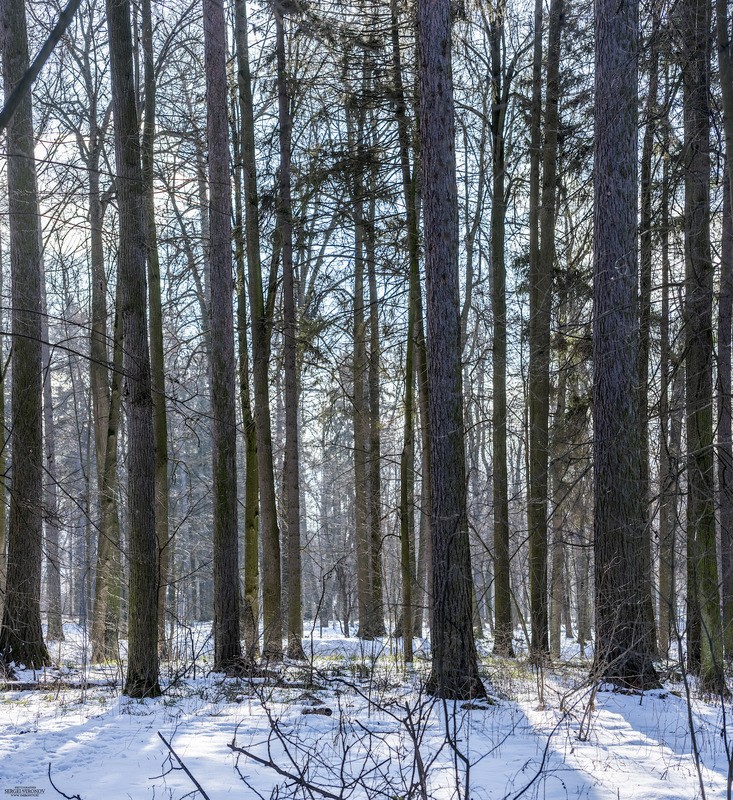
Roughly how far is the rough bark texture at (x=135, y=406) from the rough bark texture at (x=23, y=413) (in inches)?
57.2

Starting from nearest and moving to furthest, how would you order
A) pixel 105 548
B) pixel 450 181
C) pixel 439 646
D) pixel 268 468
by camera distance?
pixel 439 646
pixel 450 181
pixel 268 468
pixel 105 548

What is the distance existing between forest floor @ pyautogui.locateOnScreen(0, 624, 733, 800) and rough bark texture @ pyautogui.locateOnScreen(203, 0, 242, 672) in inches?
29.4

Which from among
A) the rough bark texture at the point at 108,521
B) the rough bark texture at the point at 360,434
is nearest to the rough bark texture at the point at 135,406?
the rough bark texture at the point at 108,521

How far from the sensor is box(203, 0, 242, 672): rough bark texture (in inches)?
330

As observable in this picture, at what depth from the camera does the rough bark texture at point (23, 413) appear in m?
8.02

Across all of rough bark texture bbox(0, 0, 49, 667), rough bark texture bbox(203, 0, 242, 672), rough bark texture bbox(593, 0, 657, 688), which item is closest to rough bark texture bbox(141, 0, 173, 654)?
rough bark texture bbox(203, 0, 242, 672)

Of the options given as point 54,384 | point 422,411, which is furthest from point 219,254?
point 54,384

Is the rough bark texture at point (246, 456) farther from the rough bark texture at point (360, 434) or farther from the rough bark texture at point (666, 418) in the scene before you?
the rough bark texture at point (666, 418)

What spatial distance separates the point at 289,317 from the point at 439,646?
5790mm

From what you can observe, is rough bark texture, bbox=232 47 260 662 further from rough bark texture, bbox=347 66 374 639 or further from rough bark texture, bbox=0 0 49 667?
rough bark texture, bbox=0 0 49 667

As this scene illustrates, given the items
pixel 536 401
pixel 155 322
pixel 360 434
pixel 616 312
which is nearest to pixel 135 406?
pixel 155 322

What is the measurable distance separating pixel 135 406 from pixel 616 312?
16.3 ft

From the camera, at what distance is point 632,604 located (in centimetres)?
712

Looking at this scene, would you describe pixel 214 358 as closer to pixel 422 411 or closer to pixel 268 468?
pixel 268 468
